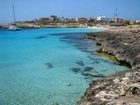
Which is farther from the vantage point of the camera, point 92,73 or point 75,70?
point 75,70

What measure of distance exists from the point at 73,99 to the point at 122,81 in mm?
3258

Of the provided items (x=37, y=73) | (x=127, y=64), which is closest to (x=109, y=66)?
(x=127, y=64)

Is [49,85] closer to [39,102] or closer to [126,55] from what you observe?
[39,102]

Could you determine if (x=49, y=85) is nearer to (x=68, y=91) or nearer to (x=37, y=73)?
(x=68, y=91)

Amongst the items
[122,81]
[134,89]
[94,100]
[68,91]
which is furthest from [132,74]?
[68,91]

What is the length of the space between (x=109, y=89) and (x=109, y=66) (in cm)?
1165

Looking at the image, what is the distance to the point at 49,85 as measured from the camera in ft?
56.4

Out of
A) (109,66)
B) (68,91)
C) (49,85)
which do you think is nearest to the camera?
(68,91)

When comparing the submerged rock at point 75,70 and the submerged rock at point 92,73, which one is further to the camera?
the submerged rock at point 75,70

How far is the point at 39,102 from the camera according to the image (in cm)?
1370

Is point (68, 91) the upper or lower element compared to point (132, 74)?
lower

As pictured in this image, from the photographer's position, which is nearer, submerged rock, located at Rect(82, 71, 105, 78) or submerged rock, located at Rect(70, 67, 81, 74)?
submerged rock, located at Rect(82, 71, 105, 78)

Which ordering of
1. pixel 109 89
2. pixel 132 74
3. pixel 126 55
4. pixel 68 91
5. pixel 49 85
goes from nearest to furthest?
pixel 109 89, pixel 132 74, pixel 68 91, pixel 49 85, pixel 126 55

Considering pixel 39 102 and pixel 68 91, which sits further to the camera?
pixel 68 91
